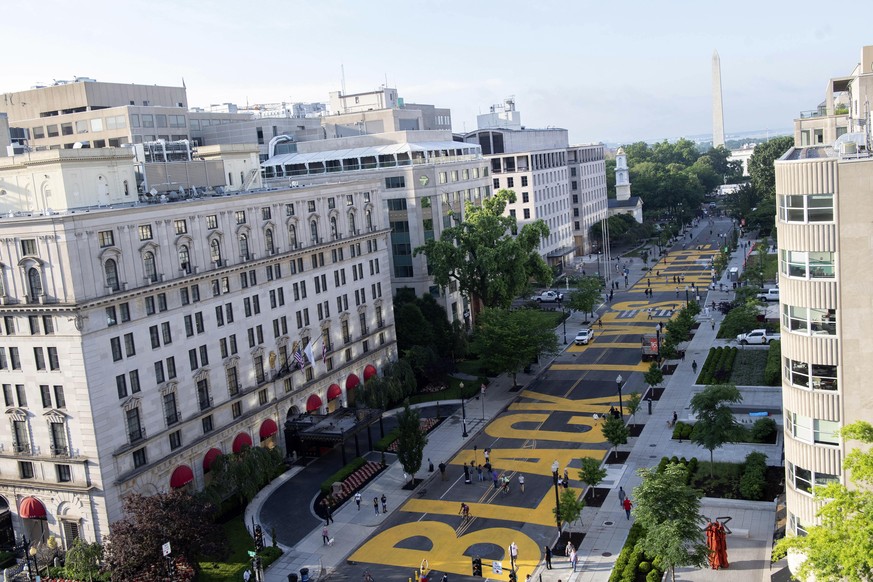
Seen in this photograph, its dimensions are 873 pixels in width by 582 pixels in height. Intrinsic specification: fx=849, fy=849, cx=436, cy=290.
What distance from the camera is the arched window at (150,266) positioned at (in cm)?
5025

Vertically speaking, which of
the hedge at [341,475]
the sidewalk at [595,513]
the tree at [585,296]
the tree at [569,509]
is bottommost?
the sidewalk at [595,513]

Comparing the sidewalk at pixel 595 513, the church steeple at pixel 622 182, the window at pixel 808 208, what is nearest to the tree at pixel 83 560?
the sidewalk at pixel 595 513

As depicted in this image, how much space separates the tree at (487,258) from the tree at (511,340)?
490 centimetres

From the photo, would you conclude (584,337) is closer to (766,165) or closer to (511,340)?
(511,340)

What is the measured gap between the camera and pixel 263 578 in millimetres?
42906

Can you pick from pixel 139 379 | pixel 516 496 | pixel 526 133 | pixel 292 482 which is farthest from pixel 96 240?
pixel 526 133

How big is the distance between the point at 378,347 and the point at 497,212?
62.0 ft

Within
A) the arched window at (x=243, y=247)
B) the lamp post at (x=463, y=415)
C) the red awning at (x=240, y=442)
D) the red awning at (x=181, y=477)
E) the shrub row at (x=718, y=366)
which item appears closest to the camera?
the red awning at (x=181, y=477)

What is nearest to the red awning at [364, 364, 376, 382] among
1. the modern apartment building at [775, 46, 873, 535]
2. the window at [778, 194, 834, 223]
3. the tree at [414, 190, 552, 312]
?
the tree at [414, 190, 552, 312]

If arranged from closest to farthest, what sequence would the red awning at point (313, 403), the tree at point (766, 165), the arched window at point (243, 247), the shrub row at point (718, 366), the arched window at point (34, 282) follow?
1. the arched window at point (34, 282)
2. the arched window at point (243, 247)
3. the red awning at point (313, 403)
4. the shrub row at point (718, 366)
5. the tree at point (766, 165)

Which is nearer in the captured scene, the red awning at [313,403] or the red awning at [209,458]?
the red awning at [209,458]

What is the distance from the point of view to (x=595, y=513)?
47344mm

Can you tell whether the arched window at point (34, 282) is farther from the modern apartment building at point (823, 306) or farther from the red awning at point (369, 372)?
the modern apartment building at point (823, 306)

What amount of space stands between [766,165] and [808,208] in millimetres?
125048
